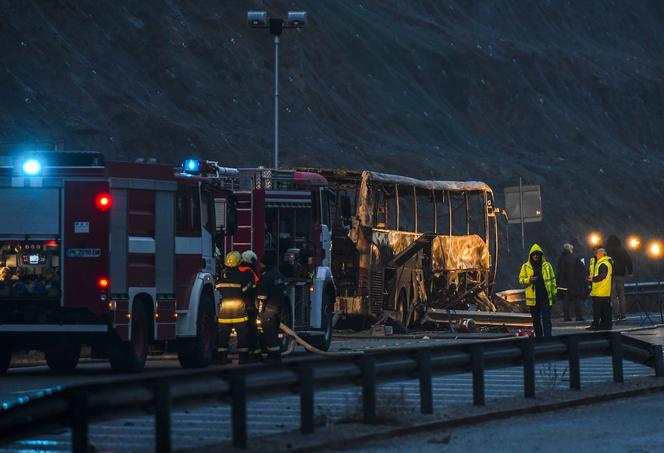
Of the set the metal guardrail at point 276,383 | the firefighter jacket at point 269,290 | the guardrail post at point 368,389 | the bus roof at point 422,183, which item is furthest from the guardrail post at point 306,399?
the bus roof at point 422,183

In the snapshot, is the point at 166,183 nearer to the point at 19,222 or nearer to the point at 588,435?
the point at 19,222

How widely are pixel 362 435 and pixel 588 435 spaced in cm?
196

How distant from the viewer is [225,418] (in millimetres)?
14664

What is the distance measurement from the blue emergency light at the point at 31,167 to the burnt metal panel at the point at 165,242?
1717mm

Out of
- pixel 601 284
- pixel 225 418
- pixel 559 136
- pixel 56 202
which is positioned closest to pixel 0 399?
pixel 225 418

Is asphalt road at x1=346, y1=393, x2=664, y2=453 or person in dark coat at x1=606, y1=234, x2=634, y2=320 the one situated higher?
person in dark coat at x1=606, y1=234, x2=634, y2=320

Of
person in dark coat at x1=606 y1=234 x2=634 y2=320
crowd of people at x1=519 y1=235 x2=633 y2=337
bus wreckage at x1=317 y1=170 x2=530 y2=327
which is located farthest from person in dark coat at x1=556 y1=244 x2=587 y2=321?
bus wreckage at x1=317 y1=170 x2=530 y2=327

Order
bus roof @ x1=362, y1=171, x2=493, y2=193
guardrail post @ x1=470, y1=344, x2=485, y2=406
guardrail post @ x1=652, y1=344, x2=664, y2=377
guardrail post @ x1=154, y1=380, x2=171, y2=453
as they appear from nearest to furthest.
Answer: guardrail post @ x1=154, y1=380, x2=171, y2=453 < guardrail post @ x1=470, y1=344, x2=485, y2=406 < guardrail post @ x1=652, y1=344, x2=664, y2=377 < bus roof @ x1=362, y1=171, x2=493, y2=193

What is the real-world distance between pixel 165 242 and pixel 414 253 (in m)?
17.6

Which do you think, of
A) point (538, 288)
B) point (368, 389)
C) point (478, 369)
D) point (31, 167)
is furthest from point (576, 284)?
point (368, 389)

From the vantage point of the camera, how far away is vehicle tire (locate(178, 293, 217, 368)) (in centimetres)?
2433

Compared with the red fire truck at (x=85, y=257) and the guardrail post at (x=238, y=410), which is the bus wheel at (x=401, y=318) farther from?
the guardrail post at (x=238, y=410)

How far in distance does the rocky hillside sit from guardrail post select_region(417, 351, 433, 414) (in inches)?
1788

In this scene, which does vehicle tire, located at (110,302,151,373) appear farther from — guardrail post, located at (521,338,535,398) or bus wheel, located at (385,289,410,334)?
bus wheel, located at (385,289,410,334)
